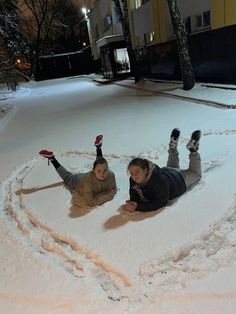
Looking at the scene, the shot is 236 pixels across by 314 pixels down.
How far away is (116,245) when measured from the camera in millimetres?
3137

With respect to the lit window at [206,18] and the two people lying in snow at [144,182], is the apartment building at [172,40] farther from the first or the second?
the two people lying in snow at [144,182]

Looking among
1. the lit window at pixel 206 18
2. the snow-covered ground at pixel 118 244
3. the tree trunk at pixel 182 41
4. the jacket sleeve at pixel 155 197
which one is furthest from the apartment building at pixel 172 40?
the jacket sleeve at pixel 155 197

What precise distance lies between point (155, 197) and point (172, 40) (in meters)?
14.1

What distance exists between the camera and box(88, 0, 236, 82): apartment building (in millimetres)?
11992

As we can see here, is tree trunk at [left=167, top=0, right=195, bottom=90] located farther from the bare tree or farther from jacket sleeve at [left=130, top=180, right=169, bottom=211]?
the bare tree

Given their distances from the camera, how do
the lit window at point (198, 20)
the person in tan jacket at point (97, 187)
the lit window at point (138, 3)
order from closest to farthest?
the person in tan jacket at point (97, 187) < the lit window at point (198, 20) < the lit window at point (138, 3)

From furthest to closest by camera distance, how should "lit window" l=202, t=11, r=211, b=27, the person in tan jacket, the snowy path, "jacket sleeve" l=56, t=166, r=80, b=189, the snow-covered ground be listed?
1. "lit window" l=202, t=11, r=211, b=27
2. "jacket sleeve" l=56, t=166, r=80, b=189
3. the person in tan jacket
4. the snowy path
5. the snow-covered ground

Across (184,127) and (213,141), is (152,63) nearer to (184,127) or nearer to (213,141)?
(184,127)

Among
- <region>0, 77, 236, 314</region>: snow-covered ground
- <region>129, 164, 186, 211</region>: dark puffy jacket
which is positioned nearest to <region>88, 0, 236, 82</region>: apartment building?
<region>0, 77, 236, 314</region>: snow-covered ground

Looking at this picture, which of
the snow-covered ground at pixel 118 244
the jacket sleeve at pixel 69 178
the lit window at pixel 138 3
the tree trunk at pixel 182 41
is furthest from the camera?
the lit window at pixel 138 3

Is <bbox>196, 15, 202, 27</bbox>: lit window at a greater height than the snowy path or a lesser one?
greater

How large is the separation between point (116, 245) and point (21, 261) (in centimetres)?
84

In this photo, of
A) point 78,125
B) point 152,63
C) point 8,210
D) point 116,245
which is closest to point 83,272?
point 116,245

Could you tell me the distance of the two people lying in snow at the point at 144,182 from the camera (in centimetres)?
345
